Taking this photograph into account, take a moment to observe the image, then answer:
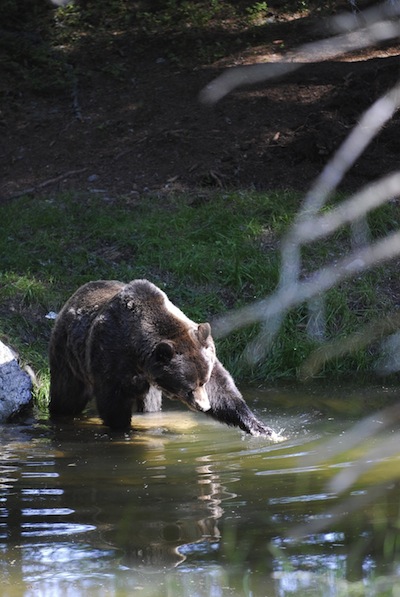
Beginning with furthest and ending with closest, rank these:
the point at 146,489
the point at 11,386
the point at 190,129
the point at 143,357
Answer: the point at 190,129 → the point at 11,386 → the point at 143,357 → the point at 146,489

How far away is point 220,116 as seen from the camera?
14320 mm

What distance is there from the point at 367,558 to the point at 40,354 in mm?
5780

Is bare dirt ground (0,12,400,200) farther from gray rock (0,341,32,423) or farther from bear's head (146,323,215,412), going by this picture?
bear's head (146,323,215,412)

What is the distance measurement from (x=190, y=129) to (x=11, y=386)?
20.6ft

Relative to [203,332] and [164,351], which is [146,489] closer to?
[164,351]

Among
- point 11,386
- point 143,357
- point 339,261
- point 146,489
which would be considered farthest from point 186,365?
point 339,261

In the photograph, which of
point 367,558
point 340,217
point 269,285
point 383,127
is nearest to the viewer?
point 367,558

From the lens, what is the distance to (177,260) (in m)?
11.4

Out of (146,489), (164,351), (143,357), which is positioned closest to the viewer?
(146,489)

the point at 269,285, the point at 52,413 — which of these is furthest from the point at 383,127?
the point at 52,413

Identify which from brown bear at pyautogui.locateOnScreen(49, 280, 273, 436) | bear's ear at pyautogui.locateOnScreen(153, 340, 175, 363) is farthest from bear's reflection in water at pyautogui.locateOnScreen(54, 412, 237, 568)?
bear's ear at pyautogui.locateOnScreen(153, 340, 175, 363)

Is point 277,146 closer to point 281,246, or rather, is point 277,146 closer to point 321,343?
point 281,246

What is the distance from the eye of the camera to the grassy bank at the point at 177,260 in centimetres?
1026

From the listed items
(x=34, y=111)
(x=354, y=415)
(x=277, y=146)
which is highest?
(x=34, y=111)
